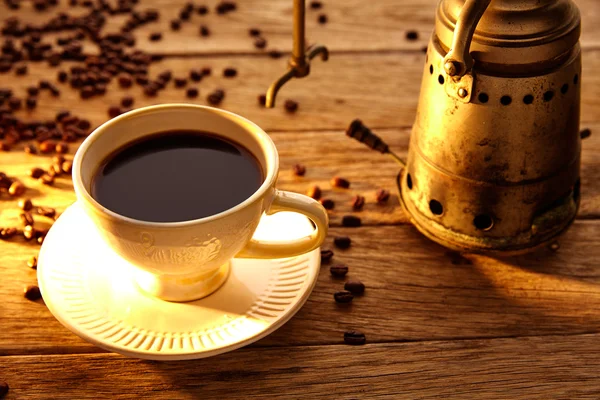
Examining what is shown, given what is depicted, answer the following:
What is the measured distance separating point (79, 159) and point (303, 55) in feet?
1.05

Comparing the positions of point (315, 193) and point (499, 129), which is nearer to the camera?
point (499, 129)

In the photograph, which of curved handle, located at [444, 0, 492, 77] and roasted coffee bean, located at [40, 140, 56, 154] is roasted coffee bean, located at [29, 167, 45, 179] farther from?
curved handle, located at [444, 0, 492, 77]

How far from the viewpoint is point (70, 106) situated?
4.21 feet

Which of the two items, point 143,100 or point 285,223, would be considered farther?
point 143,100

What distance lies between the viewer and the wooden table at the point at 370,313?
0.85 meters

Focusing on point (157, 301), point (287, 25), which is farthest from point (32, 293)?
point (287, 25)

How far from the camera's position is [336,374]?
858 millimetres

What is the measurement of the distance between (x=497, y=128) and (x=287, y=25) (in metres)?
0.69

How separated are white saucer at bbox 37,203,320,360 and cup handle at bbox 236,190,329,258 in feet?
0.13

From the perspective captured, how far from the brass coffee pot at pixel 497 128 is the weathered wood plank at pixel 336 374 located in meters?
0.16

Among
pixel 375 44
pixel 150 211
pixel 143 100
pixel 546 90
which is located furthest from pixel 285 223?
pixel 375 44

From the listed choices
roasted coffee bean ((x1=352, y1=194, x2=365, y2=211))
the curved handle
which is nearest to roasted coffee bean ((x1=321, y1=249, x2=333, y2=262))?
roasted coffee bean ((x1=352, y1=194, x2=365, y2=211))

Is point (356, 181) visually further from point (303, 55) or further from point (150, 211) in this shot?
point (150, 211)

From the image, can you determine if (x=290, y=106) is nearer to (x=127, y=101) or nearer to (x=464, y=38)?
(x=127, y=101)
